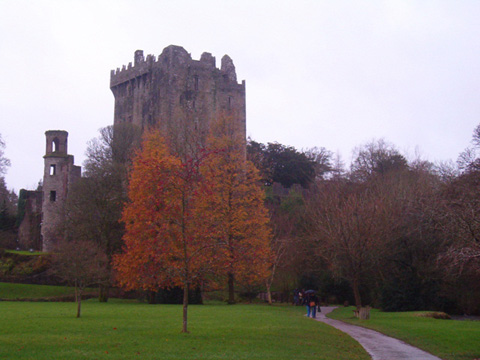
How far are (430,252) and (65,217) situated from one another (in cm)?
2924

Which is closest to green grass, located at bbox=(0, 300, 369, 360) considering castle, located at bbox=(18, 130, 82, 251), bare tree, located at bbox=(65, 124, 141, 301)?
bare tree, located at bbox=(65, 124, 141, 301)

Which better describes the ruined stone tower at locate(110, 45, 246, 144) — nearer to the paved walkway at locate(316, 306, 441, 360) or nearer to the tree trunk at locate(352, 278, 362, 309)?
the tree trunk at locate(352, 278, 362, 309)

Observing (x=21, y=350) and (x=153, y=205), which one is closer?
(x=21, y=350)

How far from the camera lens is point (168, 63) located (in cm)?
6250

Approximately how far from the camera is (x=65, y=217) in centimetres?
4472

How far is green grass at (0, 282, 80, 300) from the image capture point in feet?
132

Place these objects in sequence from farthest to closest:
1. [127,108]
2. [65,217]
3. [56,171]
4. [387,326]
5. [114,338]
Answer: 1. [127,108]
2. [56,171]
3. [65,217]
4. [387,326]
5. [114,338]

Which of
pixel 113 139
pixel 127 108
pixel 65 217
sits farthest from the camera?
pixel 127 108

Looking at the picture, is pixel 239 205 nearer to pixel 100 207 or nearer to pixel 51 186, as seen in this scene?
pixel 100 207

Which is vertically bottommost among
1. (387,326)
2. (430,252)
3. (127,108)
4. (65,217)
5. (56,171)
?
(387,326)

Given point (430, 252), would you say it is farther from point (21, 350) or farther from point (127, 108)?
point (127, 108)

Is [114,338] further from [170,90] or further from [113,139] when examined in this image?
[170,90]

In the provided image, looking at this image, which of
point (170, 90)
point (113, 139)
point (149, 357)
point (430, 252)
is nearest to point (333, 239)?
Result: point (430, 252)

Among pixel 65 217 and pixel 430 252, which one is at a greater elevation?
pixel 65 217
